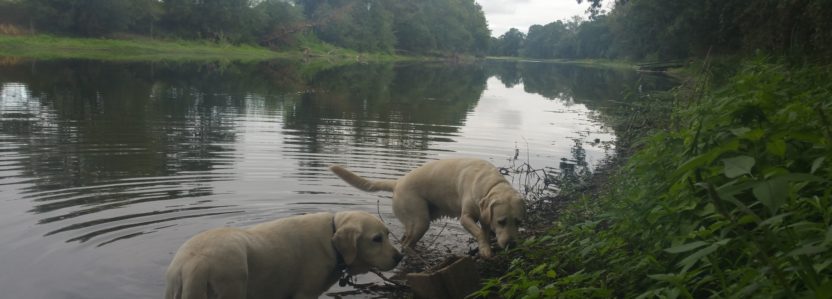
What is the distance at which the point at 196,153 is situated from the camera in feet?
41.4

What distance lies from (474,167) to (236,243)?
3470 mm

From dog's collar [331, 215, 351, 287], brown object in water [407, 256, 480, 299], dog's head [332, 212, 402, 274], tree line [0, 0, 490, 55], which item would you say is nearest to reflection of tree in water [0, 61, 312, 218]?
dog's collar [331, 215, 351, 287]

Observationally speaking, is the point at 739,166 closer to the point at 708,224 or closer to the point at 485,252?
the point at 708,224

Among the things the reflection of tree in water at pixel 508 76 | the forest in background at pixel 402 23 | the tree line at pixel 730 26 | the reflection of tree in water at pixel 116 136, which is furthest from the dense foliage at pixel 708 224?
the reflection of tree in water at pixel 508 76

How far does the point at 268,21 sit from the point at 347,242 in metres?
78.6

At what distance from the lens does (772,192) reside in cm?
200

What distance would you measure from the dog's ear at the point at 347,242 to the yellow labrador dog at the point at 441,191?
68.3 inches

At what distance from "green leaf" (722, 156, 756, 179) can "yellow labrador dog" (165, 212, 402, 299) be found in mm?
3328

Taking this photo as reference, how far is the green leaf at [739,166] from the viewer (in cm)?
209

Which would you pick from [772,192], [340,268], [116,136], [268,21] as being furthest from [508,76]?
[772,192]

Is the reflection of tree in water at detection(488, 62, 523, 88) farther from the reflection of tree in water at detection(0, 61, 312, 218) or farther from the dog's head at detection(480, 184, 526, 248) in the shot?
Result: the dog's head at detection(480, 184, 526, 248)

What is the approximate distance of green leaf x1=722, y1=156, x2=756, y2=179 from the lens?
6.86ft

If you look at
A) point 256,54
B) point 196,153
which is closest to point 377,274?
point 196,153

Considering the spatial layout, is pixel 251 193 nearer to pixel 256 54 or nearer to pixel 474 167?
pixel 474 167
